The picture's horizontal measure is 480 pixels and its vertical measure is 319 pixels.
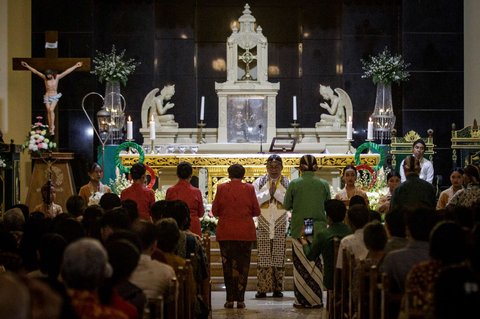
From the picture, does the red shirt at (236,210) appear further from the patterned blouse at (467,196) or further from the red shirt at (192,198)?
the patterned blouse at (467,196)

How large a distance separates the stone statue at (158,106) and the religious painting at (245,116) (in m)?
1.10

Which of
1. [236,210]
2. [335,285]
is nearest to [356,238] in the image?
[335,285]

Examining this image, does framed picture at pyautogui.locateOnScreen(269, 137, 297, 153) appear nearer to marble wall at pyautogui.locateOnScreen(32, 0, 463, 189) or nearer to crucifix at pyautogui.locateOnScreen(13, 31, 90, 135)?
marble wall at pyautogui.locateOnScreen(32, 0, 463, 189)

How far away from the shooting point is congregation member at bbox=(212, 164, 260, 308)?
9984mm

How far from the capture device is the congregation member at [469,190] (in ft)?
31.4

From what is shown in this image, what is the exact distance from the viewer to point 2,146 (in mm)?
13672

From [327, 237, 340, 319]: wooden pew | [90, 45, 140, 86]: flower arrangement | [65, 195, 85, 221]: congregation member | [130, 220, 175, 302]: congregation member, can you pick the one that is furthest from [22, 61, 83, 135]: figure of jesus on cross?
[130, 220, 175, 302]: congregation member

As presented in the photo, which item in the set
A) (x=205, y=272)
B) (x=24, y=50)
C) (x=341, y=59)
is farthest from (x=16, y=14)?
(x=205, y=272)

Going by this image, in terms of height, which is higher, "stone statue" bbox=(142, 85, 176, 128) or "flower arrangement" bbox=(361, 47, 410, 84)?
"flower arrangement" bbox=(361, 47, 410, 84)

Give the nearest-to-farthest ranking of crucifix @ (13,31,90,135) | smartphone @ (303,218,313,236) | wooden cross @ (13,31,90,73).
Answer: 1. smartphone @ (303,218,313,236)
2. crucifix @ (13,31,90,135)
3. wooden cross @ (13,31,90,73)

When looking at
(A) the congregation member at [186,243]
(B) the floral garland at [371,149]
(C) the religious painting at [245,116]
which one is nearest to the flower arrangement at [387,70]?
(B) the floral garland at [371,149]

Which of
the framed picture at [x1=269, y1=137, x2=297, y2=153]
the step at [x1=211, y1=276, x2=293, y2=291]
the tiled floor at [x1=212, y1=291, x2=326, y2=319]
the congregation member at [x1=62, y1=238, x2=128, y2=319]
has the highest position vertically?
the framed picture at [x1=269, y1=137, x2=297, y2=153]

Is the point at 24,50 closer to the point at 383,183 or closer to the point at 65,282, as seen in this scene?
the point at 383,183

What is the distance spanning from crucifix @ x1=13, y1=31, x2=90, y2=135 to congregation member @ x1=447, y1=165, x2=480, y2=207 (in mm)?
7831
